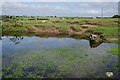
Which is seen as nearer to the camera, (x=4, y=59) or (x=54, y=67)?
(x=54, y=67)

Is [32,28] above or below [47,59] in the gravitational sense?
above

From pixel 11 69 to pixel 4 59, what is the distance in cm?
434

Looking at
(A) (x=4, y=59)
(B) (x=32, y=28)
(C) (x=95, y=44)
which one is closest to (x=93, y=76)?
(A) (x=4, y=59)

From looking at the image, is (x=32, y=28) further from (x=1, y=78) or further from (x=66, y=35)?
(x=1, y=78)

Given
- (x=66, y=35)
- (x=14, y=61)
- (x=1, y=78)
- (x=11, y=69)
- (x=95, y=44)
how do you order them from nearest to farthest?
(x=1, y=78) → (x=11, y=69) → (x=14, y=61) → (x=95, y=44) → (x=66, y=35)

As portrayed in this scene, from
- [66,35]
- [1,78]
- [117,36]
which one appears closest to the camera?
[1,78]

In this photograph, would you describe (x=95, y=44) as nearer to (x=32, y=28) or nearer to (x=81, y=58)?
(x=81, y=58)

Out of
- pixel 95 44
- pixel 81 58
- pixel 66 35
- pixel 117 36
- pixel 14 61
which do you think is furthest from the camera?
pixel 66 35

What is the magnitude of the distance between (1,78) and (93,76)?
7.26m

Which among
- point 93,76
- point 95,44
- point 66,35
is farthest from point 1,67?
point 66,35

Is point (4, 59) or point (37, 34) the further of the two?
point (37, 34)

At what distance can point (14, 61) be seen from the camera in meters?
22.3

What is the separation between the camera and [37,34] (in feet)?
160

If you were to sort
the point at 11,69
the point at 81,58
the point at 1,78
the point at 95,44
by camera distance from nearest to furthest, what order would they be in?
the point at 1,78 → the point at 11,69 → the point at 81,58 → the point at 95,44
